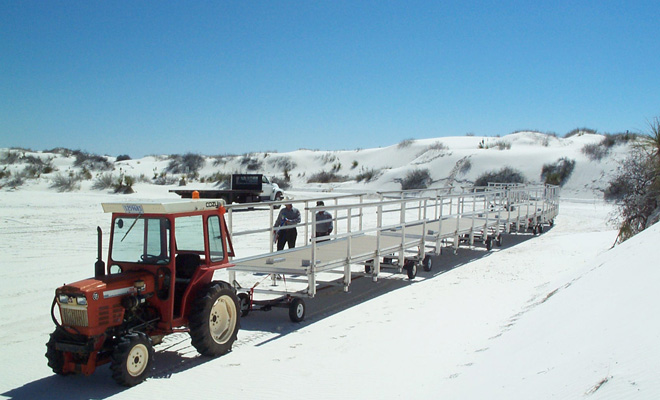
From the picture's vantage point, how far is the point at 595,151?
39.2 meters

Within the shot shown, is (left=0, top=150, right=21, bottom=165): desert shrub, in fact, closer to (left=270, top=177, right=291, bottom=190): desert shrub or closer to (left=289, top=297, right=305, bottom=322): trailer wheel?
(left=270, top=177, right=291, bottom=190): desert shrub

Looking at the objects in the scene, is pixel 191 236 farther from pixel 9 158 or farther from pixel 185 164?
pixel 185 164

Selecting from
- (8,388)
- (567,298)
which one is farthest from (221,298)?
(567,298)

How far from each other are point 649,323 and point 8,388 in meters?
5.94

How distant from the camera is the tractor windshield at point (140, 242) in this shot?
6.11 metres

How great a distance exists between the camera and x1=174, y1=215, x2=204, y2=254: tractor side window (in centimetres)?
645

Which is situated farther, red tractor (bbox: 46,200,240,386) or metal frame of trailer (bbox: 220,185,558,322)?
metal frame of trailer (bbox: 220,185,558,322)

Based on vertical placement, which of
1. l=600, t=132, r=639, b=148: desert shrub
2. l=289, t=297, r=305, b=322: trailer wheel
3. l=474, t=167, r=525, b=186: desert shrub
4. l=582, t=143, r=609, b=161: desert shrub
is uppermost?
l=600, t=132, r=639, b=148: desert shrub

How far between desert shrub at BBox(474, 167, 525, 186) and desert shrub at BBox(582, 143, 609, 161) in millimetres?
4922

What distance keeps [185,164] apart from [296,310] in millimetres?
62457

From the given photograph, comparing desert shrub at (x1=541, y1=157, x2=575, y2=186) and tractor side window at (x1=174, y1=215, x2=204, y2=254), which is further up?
desert shrub at (x1=541, y1=157, x2=575, y2=186)

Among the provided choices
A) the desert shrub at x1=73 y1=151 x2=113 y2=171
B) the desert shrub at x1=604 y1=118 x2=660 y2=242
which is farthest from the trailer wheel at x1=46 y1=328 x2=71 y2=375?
the desert shrub at x1=73 y1=151 x2=113 y2=171

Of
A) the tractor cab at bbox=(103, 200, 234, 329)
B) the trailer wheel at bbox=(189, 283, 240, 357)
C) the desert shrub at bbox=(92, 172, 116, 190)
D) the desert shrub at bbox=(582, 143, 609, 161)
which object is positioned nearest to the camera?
the tractor cab at bbox=(103, 200, 234, 329)

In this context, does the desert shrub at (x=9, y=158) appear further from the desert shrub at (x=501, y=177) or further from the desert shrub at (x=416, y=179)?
the desert shrub at (x=501, y=177)
